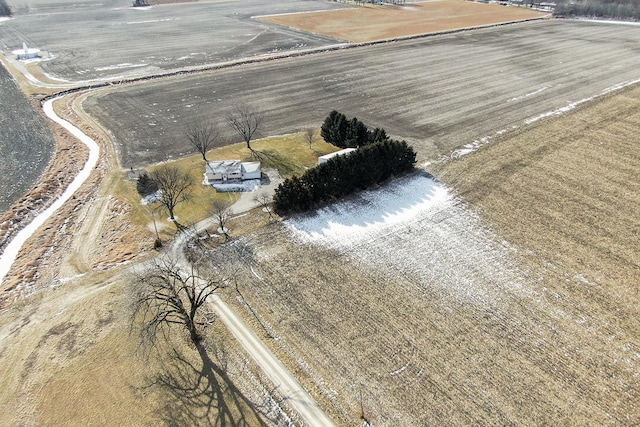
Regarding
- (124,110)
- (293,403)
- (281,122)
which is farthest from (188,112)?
(293,403)

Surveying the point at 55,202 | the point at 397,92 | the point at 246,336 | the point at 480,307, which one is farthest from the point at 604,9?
the point at 55,202

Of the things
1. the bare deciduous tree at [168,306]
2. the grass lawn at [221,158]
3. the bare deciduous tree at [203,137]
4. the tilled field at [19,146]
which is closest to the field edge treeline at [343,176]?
the grass lawn at [221,158]

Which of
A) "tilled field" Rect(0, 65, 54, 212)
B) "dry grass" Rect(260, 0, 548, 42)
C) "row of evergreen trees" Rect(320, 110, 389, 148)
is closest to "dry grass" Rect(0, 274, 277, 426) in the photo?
"tilled field" Rect(0, 65, 54, 212)

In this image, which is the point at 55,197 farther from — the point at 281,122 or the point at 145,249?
the point at 281,122

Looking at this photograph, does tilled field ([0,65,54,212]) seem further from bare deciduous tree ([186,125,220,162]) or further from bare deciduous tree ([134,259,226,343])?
bare deciduous tree ([134,259,226,343])

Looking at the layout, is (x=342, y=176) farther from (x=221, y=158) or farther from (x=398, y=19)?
(x=398, y=19)

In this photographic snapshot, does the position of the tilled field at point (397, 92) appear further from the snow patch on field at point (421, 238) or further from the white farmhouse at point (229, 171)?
the snow patch on field at point (421, 238)
